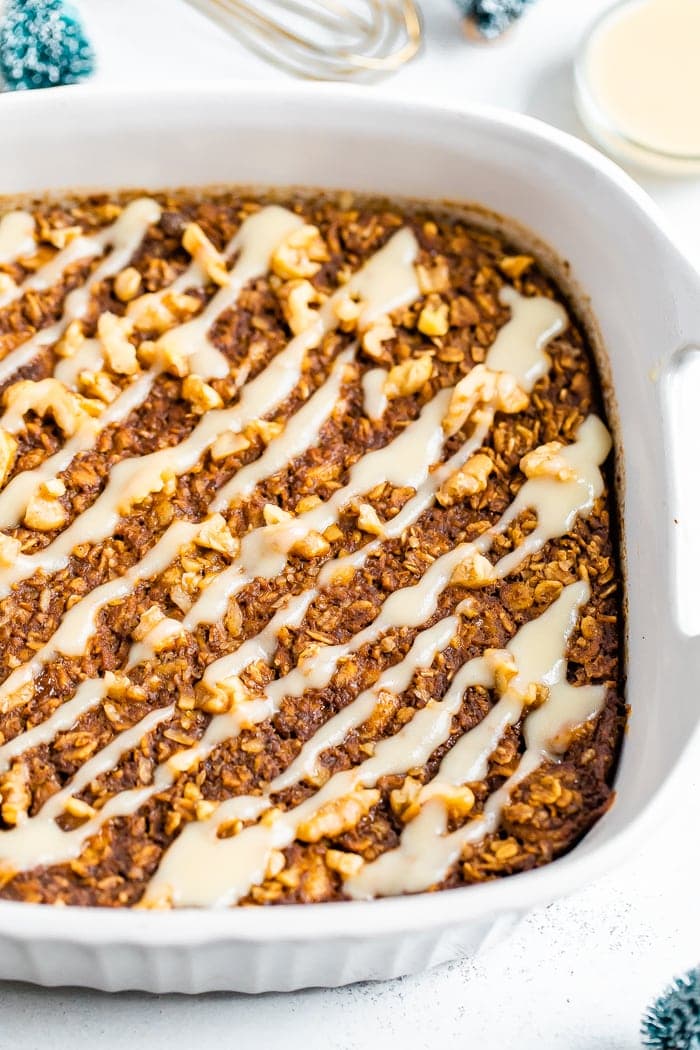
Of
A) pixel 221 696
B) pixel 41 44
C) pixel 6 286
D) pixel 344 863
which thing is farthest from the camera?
pixel 41 44

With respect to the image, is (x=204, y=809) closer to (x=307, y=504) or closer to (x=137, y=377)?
(x=307, y=504)

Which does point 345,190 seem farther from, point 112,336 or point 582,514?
point 582,514

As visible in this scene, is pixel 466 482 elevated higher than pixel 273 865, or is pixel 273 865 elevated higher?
pixel 466 482

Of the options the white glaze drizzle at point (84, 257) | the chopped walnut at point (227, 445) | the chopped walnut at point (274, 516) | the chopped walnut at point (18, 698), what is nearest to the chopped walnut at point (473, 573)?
the chopped walnut at point (274, 516)

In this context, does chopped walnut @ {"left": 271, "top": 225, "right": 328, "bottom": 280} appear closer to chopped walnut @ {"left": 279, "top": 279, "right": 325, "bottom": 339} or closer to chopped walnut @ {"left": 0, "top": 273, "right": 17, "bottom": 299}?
chopped walnut @ {"left": 279, "top": 279, "right": 325, "bottom": 339}

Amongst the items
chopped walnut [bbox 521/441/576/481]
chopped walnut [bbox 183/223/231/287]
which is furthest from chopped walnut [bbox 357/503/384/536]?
chopped walnut [bbox 183/223/231/287]

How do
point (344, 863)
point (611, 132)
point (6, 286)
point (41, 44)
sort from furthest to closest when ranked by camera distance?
point (611, 132)
point (41, 44)
point (6, 286)
point (344, 863)

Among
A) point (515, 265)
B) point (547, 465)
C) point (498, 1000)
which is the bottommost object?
point (498, 1000)

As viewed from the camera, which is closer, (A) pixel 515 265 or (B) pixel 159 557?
(B) pixel 159 557

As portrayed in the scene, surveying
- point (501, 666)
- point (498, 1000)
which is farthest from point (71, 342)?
point (498, 1000)
